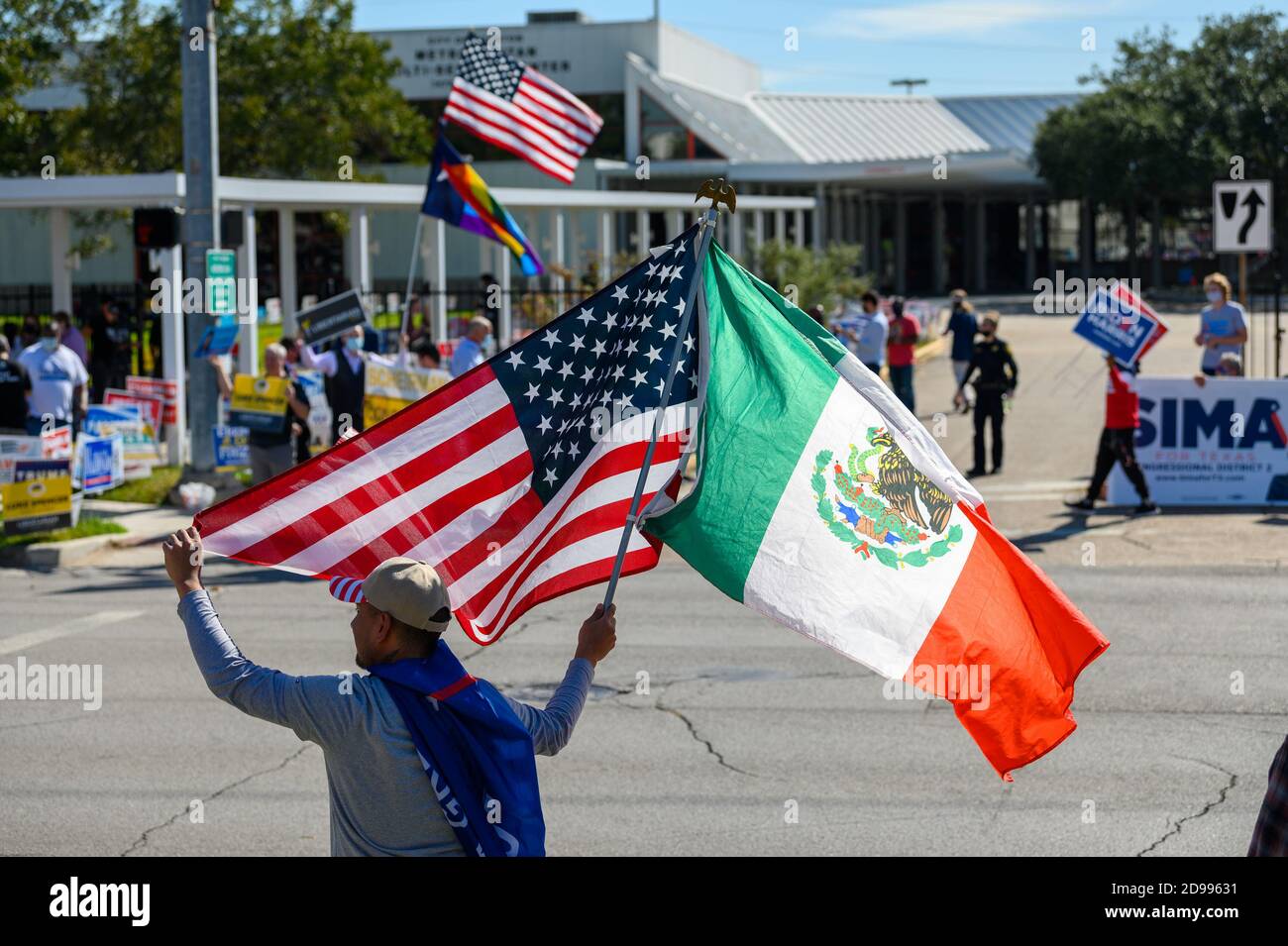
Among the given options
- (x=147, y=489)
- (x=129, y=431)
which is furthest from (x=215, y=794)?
(x=129, y=431)

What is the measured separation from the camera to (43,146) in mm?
40312

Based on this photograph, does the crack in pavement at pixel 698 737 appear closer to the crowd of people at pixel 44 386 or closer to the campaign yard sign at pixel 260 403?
the campaign yard sign at pixel 260 403

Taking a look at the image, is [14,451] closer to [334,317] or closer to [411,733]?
[334,317]

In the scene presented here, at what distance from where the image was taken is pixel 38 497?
16.0 m

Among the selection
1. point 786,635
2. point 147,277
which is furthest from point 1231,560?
point 147,277

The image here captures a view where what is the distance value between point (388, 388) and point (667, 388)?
13054 mm

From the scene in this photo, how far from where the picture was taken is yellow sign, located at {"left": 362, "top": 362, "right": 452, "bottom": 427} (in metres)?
17.3

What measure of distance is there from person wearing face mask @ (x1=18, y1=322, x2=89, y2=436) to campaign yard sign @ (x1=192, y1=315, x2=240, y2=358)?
52.7 inches

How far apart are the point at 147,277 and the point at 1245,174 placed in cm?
4186

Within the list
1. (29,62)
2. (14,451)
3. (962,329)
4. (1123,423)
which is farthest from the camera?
(29,62)

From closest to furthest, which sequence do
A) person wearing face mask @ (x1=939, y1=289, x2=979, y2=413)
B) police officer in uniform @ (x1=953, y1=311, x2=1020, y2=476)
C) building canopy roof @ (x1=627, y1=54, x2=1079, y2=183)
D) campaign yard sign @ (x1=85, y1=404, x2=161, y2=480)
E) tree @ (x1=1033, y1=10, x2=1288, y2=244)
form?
police officer in uniform @ (x1=953, y1=311, x2=1020, y2=476) → campaign yard sign @ (x1=85, y1=404, x2=161, y2=480) → person wearing face mask @ (x1=939, y1=289, x2=979, y2=413) → building canopy roof @ (x1=627, y1=54, x2=1079, y2=183) → tree @ (x1=1033, y1=10, x2=1288, y2=244)

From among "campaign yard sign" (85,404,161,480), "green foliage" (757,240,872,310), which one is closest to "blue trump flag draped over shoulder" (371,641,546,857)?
"campaign yard sign" (85,404,161,480)

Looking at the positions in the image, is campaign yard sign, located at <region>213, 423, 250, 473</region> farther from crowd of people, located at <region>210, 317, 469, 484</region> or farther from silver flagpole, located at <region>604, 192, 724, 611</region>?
silver flagpole, located at <region>604, 192, 724, 611</region>

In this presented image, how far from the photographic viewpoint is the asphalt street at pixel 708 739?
734cm
